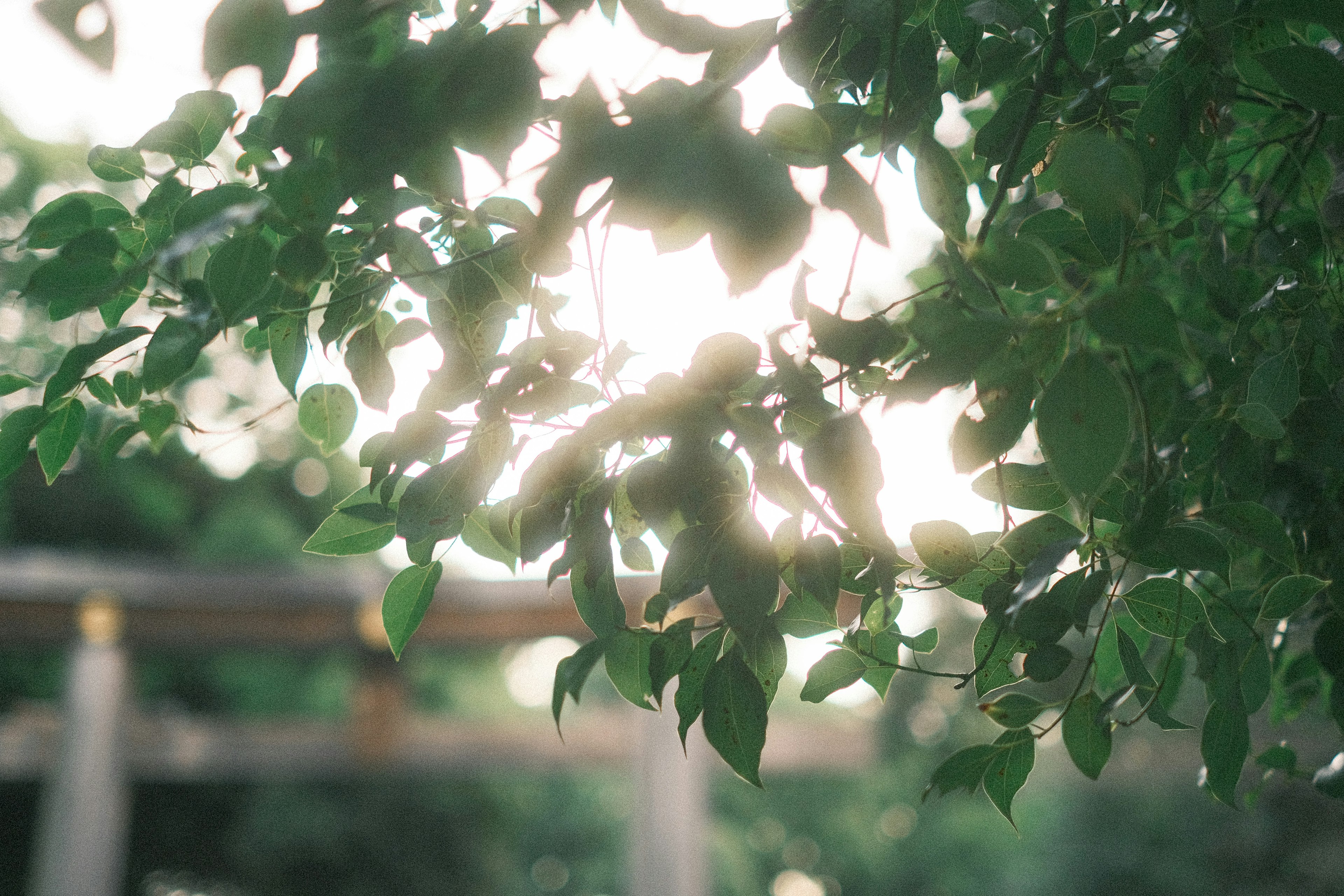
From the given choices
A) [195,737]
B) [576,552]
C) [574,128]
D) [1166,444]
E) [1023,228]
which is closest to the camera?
[574,128]

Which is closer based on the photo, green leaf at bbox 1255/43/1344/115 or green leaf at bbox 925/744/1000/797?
green leaf at bbox 1255/43/1344/115

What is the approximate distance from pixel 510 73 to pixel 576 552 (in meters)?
0.26

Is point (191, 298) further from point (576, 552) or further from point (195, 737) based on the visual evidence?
point (195, 737)

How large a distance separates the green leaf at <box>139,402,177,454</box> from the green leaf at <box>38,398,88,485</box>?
4 cm

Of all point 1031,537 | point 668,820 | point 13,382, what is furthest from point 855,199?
point 668,820

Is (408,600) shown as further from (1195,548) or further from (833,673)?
(1195,548)

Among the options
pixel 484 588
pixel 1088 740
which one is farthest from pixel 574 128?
pixel 484 588

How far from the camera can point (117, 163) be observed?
2.18 ft

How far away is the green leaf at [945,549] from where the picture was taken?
1.87 ft

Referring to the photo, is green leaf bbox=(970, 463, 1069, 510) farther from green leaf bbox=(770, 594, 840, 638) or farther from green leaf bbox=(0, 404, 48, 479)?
green leaf bbox=(0, 404, 48, 479)

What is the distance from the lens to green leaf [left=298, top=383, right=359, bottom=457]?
0.80 m

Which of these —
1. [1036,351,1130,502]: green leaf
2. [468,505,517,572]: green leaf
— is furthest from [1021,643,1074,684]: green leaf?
[468,505,517,572]: green leaf

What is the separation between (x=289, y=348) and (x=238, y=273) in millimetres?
238

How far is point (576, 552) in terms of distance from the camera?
1.72ft
